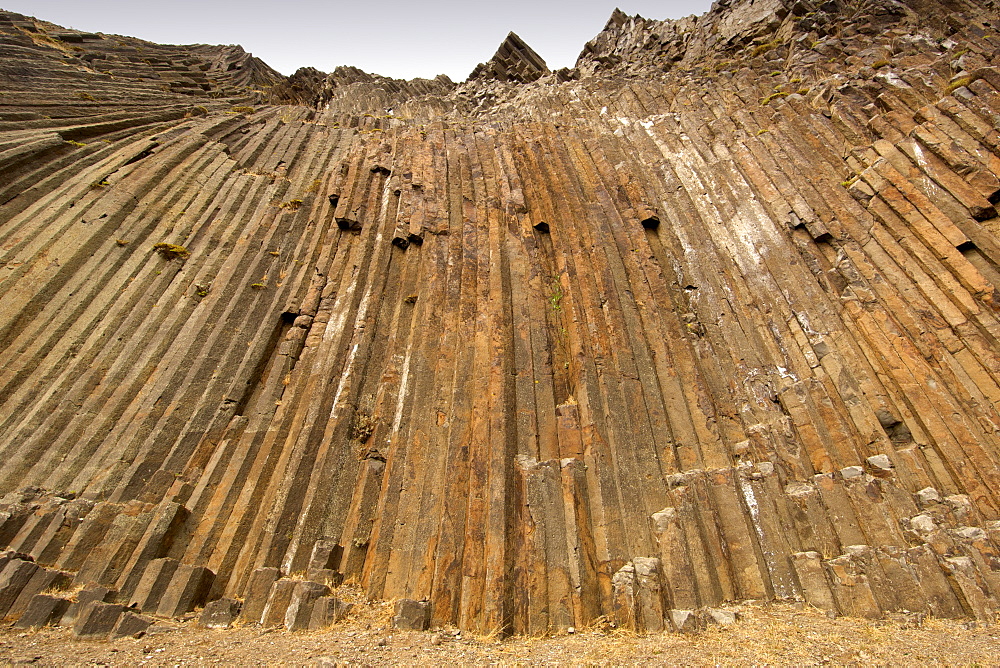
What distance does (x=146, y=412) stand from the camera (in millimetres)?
8695

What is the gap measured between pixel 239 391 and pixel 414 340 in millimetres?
3597

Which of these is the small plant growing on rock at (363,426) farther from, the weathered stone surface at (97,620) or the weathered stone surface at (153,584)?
the weathered stone surface at (97,620)

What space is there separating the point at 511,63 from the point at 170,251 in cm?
2012

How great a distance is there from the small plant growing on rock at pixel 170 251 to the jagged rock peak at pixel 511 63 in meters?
18.4

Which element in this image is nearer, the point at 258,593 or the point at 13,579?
the point at 13,579

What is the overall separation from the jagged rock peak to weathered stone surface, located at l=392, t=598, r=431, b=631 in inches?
958

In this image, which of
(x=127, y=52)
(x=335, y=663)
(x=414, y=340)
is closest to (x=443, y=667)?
(x=335, y=663)

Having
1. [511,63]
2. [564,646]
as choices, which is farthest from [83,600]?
[511,63]

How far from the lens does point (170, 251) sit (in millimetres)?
11570

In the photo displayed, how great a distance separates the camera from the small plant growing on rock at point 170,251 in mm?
11547

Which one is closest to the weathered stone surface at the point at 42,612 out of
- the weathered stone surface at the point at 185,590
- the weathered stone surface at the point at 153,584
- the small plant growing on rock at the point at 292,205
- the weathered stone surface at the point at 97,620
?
the weathered stone surface at the point at 97,620

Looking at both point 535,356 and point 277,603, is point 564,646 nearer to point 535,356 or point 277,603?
point 277,603

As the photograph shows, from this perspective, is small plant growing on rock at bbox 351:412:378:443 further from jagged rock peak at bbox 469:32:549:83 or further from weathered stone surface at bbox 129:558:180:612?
jagged rock peak at bbox 469:32:549:83

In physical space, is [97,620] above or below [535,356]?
below
